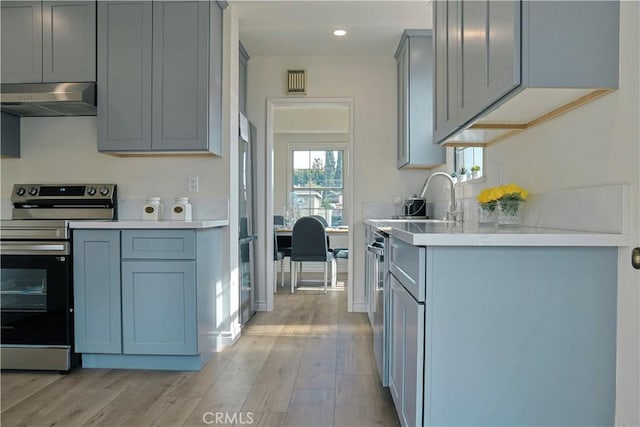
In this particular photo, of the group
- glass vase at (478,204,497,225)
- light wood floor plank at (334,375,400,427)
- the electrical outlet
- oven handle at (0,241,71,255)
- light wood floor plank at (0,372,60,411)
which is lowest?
light wood floor plank at (0,372,60,411)

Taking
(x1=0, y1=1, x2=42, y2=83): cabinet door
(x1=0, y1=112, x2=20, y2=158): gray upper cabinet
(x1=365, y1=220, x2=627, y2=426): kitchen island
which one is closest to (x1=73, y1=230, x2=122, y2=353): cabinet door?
(x1=0, y1=112, x2=20, y2=158): gray upper cabinet

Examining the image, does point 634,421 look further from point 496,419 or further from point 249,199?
point 249,199

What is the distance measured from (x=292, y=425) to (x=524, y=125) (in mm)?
1695

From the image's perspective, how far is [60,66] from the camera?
2998 mm

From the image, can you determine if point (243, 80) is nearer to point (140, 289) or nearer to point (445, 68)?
point (140, 289)

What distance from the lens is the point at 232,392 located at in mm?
2385

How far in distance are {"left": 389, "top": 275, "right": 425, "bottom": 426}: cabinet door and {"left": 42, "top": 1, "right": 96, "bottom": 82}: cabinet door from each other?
2437mm

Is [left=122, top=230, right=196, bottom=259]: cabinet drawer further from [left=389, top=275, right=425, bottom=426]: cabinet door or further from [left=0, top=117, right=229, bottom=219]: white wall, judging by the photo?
[left=389, top=275, right=425, bottom=426]: cabinet door

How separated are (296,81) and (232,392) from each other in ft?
9.50

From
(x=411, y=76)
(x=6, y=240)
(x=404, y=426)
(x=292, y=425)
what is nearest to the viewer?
(x=404, y=426)

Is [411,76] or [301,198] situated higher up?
[411,76]

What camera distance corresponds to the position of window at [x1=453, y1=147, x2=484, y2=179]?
9.56 feet

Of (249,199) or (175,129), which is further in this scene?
(249,199)

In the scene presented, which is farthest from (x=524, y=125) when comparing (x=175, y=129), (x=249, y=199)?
(x=249, y=199)
